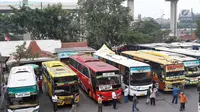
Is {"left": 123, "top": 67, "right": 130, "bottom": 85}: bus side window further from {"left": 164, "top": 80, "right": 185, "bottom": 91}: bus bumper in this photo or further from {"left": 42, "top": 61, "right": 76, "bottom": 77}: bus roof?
{"left": 42, "top": 61, "right": 76, "bottom": 77}: bus roof

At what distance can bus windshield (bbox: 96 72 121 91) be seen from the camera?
1661 cm

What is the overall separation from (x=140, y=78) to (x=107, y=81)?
2.60 meters

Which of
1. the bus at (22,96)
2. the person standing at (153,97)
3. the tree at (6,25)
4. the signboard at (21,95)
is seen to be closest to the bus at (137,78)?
the person standing at (153,97)

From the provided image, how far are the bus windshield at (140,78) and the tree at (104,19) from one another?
19.4 meters

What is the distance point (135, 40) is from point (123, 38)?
2239 mm

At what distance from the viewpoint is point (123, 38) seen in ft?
123

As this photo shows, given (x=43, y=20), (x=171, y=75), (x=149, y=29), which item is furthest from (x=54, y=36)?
(x=171, y=75)

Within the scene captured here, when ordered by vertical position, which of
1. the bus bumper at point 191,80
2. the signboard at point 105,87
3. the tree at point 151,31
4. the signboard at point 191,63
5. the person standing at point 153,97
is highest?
the tree at point 151,31

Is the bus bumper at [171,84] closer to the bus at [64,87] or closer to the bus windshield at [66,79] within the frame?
the bus at [64,87]

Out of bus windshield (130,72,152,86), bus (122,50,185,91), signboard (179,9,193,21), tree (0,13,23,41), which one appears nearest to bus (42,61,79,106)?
bus windshield (130,72,152,86)

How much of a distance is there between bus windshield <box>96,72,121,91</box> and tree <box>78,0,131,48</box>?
820 inches

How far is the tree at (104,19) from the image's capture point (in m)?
37.5

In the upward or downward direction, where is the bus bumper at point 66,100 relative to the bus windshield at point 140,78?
downward

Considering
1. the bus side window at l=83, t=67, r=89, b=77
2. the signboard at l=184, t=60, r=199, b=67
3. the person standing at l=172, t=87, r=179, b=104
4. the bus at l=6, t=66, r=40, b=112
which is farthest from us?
the signboard at l=184, t=60, r=199, b=67
